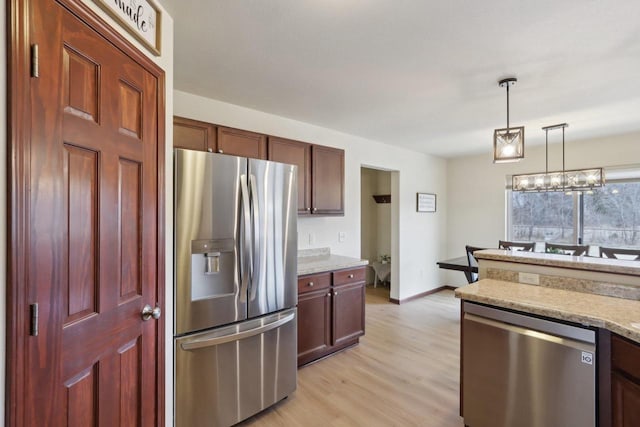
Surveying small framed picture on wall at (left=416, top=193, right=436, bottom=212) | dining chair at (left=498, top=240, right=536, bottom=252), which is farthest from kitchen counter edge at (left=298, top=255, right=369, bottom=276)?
small framed picture on wall at (left=416, top=193, right=436, bottom=212)

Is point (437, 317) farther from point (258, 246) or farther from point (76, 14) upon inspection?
point (76, 14)

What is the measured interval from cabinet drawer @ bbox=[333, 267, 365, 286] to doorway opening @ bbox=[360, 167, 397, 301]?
274cm

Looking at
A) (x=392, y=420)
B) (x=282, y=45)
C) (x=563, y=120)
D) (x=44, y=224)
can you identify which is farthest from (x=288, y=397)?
(x=563, y=120)

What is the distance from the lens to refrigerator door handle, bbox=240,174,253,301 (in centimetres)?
202

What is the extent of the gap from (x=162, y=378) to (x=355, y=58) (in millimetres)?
2212

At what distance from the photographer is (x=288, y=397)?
7.80 ft

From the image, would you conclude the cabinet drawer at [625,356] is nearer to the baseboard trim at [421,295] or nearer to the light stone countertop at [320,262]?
the light stone countertop at [320,262]

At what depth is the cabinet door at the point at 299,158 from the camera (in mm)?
2936

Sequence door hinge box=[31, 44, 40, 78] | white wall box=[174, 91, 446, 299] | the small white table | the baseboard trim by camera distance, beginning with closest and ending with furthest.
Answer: door hinge box=[31, 44, 40, 78] → white wall box=[174, 91, 446, 299] → the baseboard trim → the small white table

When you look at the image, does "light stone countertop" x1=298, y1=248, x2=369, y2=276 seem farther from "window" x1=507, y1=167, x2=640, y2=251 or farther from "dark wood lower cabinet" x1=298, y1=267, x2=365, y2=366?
"window" x1=507, y1=167, x2=640, y2=251

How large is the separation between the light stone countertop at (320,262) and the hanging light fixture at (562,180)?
2.13 m

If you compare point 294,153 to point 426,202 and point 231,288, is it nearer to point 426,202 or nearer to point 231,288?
point 231,288

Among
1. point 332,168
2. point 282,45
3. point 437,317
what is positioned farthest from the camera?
point 437,317

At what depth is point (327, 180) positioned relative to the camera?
3355 millimetres
